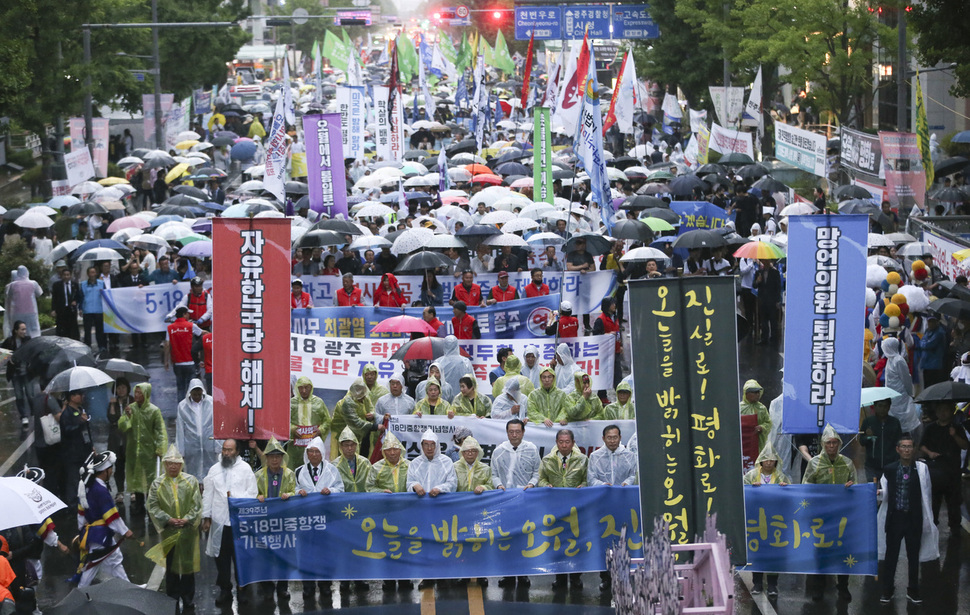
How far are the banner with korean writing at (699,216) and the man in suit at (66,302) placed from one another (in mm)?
11075

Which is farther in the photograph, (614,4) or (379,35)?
(379,35)

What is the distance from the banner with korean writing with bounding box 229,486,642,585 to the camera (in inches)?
426

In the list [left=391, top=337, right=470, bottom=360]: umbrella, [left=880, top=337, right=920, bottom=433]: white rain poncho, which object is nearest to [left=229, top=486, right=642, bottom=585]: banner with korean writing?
[left=391, top=337, right=470, bottom=360]: umbrella

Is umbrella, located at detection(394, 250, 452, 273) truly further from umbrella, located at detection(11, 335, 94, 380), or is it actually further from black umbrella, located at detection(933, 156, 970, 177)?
black umbrella, located at detection(933, 156, 970, 177)

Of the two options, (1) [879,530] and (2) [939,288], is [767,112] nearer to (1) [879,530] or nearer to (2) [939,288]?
(2) [939,288]

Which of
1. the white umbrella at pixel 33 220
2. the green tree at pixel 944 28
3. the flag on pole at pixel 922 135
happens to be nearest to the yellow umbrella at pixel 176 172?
the white umbrella at pixel 33 220

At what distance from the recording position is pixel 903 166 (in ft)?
74.2

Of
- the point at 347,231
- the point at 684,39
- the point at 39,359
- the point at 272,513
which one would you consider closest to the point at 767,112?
the point at 684,39

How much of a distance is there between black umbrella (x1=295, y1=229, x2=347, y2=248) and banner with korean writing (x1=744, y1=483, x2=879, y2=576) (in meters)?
10.5

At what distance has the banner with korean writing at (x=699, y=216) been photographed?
24.6 m

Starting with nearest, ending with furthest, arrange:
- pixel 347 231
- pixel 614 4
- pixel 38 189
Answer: pixel 347 231, pixel 38 189, pixel 614 4

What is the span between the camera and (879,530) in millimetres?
10992

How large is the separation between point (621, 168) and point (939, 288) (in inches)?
690

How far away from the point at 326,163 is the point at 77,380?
1043cm
